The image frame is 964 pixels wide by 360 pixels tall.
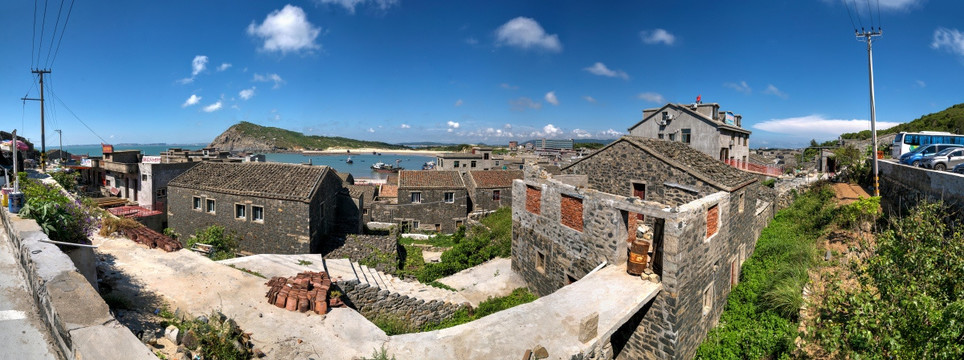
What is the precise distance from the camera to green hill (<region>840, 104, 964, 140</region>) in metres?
44.2

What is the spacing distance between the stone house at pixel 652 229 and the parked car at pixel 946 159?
8.14 m

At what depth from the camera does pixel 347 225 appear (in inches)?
1000

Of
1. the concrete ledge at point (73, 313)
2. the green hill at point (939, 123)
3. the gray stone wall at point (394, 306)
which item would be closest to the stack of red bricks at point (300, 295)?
the gray stone wall at point (394, 306)

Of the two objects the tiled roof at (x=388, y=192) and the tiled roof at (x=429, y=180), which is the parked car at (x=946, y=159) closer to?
the tiled roof at (x=429, y=180)

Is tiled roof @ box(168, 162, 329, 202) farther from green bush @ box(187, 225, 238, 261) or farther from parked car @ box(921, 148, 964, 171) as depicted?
parked car @ box(921, 148, 964, 171)

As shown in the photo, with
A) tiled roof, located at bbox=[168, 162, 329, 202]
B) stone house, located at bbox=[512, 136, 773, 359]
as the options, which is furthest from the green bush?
stone house, located at bbox=[512, 136, 773, 359]

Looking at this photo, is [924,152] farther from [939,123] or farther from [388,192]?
[939,123]

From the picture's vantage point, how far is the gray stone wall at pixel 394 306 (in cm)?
1349

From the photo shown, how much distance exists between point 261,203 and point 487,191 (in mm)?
19224

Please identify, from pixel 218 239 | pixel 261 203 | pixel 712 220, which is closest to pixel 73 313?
pixel 712 220

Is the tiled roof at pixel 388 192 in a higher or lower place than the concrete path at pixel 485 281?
higher

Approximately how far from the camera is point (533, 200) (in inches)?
581

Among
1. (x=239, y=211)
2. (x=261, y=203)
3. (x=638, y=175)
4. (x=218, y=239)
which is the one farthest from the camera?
(x=239, y=211)

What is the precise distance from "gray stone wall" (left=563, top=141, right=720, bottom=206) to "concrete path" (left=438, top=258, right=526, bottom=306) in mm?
5308
